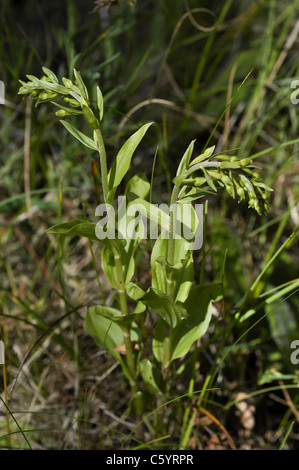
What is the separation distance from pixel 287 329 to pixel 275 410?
0.28 m

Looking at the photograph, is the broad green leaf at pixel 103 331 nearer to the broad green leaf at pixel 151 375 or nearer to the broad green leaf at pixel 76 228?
the broad green leaf at pixel 151 375

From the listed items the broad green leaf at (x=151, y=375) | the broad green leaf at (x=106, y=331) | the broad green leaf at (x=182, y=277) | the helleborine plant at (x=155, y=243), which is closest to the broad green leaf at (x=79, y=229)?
the helleborine plant at (x=155, y=243)

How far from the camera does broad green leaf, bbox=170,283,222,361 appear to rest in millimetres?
1100

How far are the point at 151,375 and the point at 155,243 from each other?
359 mm

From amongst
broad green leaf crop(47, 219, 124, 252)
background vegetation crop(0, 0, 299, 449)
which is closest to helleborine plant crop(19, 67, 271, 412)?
broad green leaf crop(47, 219, 124, 252)

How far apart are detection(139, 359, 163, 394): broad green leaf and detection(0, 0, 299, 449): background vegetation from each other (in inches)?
3.7

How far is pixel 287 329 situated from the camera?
4.79 feet

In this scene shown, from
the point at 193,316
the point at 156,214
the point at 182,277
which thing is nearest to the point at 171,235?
the point at 156,214

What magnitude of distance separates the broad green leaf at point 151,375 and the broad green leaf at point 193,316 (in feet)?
0.20

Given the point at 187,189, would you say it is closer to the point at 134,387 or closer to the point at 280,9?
the point at 134,387

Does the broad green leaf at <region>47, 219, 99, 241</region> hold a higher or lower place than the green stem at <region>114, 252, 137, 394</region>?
higher

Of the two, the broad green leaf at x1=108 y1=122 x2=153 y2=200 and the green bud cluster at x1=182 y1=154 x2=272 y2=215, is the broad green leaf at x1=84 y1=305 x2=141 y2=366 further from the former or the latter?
the green bud cluster at x1=182 y1=154 x2=272 y2=215
